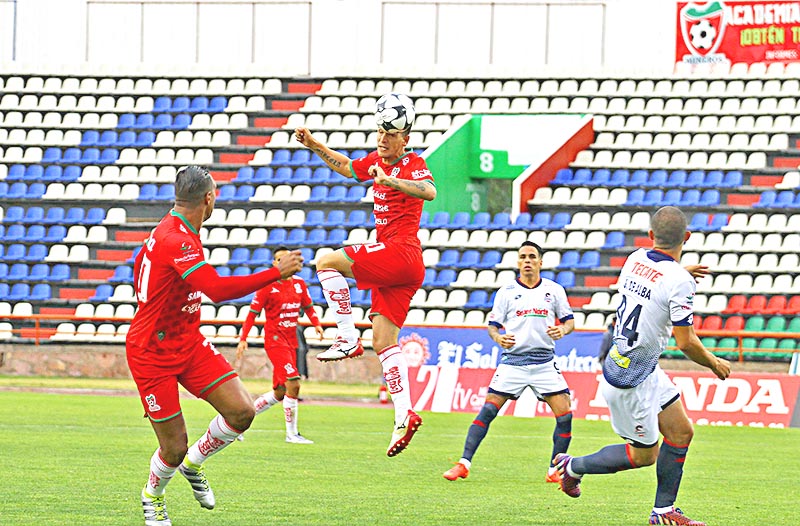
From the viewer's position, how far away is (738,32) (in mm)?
33281

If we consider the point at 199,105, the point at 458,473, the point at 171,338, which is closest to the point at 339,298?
the point at 171,338

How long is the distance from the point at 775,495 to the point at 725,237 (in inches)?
706

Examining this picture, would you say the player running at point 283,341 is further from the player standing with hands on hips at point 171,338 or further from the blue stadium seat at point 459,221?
the blue stadium seat at point 459,221

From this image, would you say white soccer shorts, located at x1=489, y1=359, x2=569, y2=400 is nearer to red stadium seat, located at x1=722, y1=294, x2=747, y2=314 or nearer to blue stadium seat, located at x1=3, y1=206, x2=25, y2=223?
red stadium seat, located at x1=722, y1=294, x2=747, y2=314

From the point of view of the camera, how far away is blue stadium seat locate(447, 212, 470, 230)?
100ft

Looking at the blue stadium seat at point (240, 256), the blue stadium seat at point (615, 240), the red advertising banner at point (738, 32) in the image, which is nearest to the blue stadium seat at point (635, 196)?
the blue stadium seat at point (615, 240)

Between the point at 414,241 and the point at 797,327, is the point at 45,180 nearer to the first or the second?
the point at 797,327

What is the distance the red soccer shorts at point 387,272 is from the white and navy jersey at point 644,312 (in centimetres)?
160

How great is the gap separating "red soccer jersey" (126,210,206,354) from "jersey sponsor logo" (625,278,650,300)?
281 cm

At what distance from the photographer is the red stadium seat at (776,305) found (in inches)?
1034

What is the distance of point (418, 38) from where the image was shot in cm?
3775

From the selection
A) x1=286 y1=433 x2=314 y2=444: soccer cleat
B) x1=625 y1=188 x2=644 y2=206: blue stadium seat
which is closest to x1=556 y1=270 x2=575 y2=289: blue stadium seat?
x1=625 y1=188 x2=644 y2=206: blue stadium seat

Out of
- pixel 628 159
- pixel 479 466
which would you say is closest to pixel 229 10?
pixel 628 159

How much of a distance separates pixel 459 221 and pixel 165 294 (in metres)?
22.7
